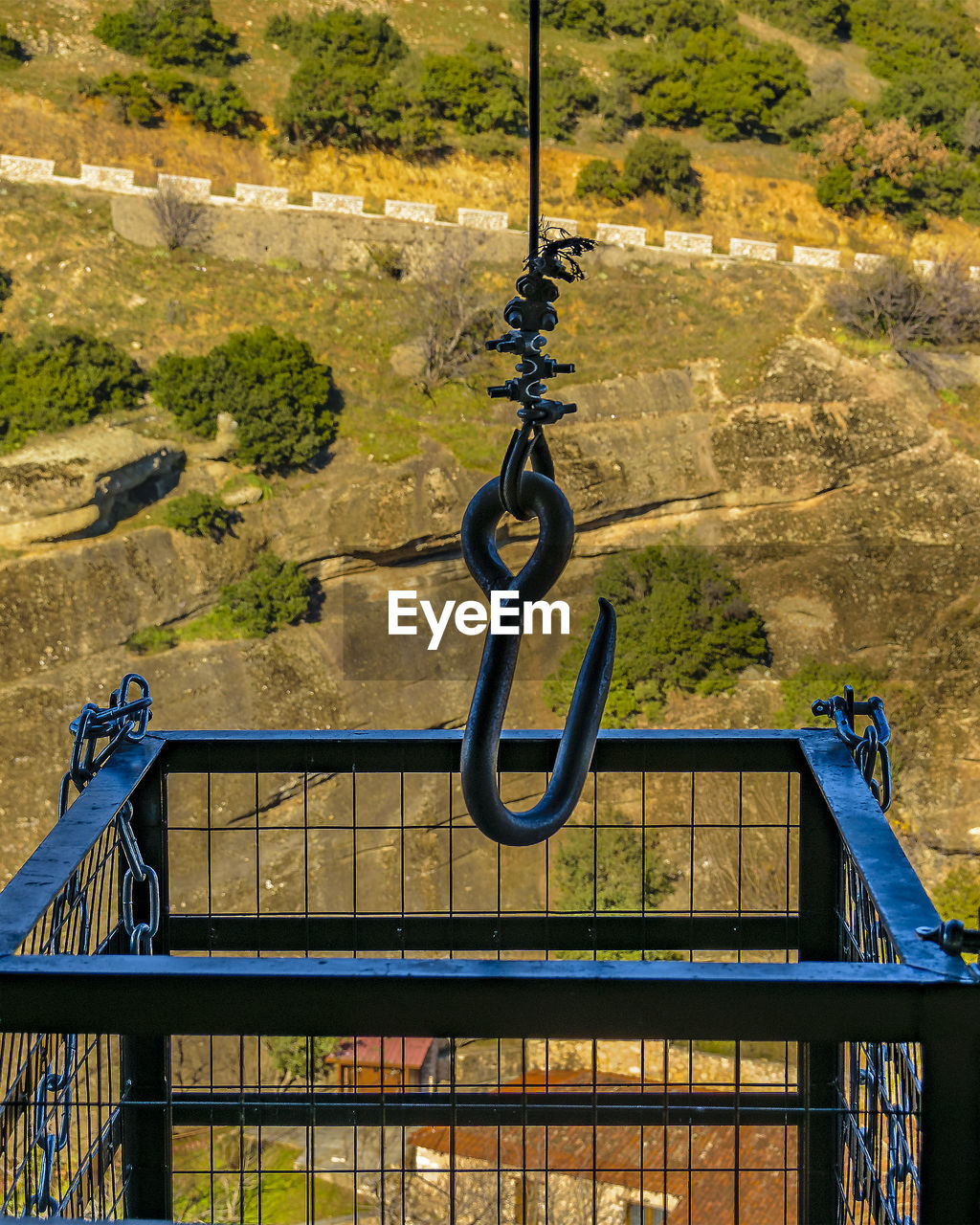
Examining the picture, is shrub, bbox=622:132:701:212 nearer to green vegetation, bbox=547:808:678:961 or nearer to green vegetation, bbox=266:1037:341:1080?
green vegetation, bbox=547:808:678:961

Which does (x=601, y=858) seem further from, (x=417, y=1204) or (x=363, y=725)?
(x=417, y=1204)

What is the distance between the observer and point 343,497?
17203 mm

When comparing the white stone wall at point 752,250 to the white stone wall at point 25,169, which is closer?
the white stone wall at point 25,169

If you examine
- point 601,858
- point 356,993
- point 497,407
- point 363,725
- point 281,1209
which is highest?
point 497,407

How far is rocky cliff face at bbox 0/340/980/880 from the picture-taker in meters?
15.7

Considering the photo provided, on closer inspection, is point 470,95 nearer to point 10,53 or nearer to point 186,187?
point 186,187

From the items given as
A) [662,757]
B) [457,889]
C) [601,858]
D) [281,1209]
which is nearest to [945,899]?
[601,858]

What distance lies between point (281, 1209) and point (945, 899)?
8.83 m

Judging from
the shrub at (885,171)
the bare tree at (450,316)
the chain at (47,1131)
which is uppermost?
the shrub at (885,171)

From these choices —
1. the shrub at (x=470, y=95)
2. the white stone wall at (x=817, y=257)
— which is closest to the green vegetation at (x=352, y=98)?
the shrub at (x=470, y=95)

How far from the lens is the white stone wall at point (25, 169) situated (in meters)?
19.9

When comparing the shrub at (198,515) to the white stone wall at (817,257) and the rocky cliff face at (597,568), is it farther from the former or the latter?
the white stone wall at (817,257)

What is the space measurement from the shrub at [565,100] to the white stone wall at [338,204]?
183 inches

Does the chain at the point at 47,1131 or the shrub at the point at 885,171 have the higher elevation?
the shrub at the point at 885,171
